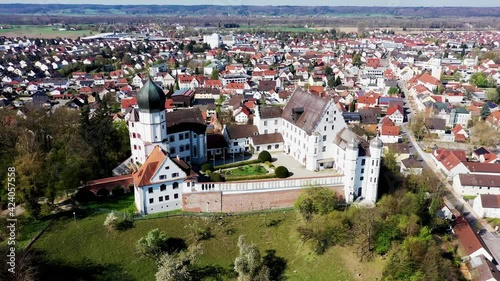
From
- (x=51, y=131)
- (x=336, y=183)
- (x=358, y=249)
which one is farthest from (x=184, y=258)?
(x=51, y=131)

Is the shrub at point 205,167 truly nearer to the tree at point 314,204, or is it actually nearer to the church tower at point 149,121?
the church tower at point 149,121

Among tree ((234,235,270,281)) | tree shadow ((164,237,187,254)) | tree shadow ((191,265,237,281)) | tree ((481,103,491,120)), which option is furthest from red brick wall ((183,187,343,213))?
tree ((481,103,491,120))

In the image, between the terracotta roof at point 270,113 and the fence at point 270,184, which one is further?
the terracotta roof at point 270,113

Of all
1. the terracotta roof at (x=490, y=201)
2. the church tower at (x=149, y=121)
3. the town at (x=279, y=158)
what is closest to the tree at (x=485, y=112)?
the town at (x=279, y=158)

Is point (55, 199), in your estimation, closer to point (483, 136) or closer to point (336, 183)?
point (336, 183)

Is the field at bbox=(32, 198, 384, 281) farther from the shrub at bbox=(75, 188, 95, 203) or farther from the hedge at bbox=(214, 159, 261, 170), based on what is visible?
the hedge at bbox=(214, 159, 261, 170)

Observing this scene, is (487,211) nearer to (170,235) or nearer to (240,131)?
(240,131)

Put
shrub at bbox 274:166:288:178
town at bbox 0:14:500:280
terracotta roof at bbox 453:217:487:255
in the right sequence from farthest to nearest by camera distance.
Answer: shrub at bbox 274:166:288:178 → terracotta roof at bbox 453:217:487:255 → town at bbox 0:14:500:280
